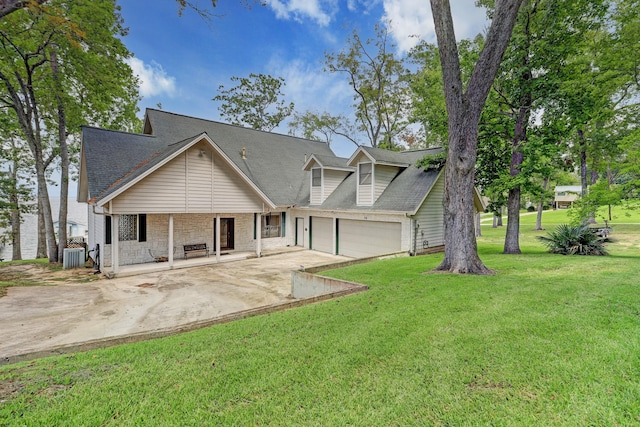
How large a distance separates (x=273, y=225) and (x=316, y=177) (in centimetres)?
404

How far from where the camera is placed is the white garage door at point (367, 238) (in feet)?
45.5

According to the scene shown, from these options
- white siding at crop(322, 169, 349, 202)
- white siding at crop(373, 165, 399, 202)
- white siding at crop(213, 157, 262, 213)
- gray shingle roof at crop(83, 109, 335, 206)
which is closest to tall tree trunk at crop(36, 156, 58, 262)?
gray shingle roof at crop(83, 109, 335, 206)

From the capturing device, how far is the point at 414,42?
20.2 meters

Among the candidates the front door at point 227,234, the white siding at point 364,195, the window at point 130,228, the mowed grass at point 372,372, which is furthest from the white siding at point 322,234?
the mowed grass at point 372,372

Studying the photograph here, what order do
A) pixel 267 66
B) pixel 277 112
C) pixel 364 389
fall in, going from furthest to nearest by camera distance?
pixel 277 112 → pixel 267 66 → pixel 364 389

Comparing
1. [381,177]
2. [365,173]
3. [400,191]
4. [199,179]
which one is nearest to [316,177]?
[365,173]

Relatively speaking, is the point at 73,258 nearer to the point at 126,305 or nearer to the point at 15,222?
the point at 126,305

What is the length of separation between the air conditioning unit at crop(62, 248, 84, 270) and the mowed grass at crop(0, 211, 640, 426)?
12532 mm

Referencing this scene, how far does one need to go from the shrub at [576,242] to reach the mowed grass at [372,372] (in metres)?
7.50

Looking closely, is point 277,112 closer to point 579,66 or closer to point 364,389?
point 579,66

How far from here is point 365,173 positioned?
15.3m

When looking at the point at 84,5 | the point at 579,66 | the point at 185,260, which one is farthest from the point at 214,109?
the point at 579,66

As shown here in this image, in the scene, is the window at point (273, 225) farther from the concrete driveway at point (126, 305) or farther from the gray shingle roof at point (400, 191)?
the concrete driveway at point (126, 305)

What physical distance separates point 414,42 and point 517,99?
10952 mm
